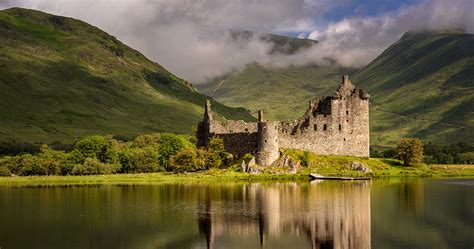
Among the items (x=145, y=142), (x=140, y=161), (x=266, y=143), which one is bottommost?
(x=140, y=161)

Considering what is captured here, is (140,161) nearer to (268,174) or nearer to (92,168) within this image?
(92,168)

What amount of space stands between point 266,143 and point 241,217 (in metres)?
37.7

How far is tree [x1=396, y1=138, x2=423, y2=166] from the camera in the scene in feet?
297

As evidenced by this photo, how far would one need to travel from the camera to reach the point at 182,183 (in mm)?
73250

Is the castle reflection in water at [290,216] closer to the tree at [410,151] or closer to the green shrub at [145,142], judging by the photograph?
the tree at [410,151]

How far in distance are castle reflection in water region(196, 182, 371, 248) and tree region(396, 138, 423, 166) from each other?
29.2 meters

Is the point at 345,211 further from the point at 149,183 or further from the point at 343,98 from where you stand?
the point at 343,98

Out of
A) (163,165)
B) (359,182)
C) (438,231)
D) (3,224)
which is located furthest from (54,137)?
(438,231)

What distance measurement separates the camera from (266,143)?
82.8 meters

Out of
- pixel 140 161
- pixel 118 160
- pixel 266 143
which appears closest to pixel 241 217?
pixel 266 143

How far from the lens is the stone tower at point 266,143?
271 ft

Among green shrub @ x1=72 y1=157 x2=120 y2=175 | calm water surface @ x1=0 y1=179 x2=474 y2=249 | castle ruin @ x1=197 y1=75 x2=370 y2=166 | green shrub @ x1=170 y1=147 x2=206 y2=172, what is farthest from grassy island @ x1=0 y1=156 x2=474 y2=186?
calm water surface @ x1=0 y1=179 x2=474 y2=249

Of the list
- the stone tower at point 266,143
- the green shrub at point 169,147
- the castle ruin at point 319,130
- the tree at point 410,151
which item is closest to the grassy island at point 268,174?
the tree at point 410,151

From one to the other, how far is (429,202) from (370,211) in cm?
822
